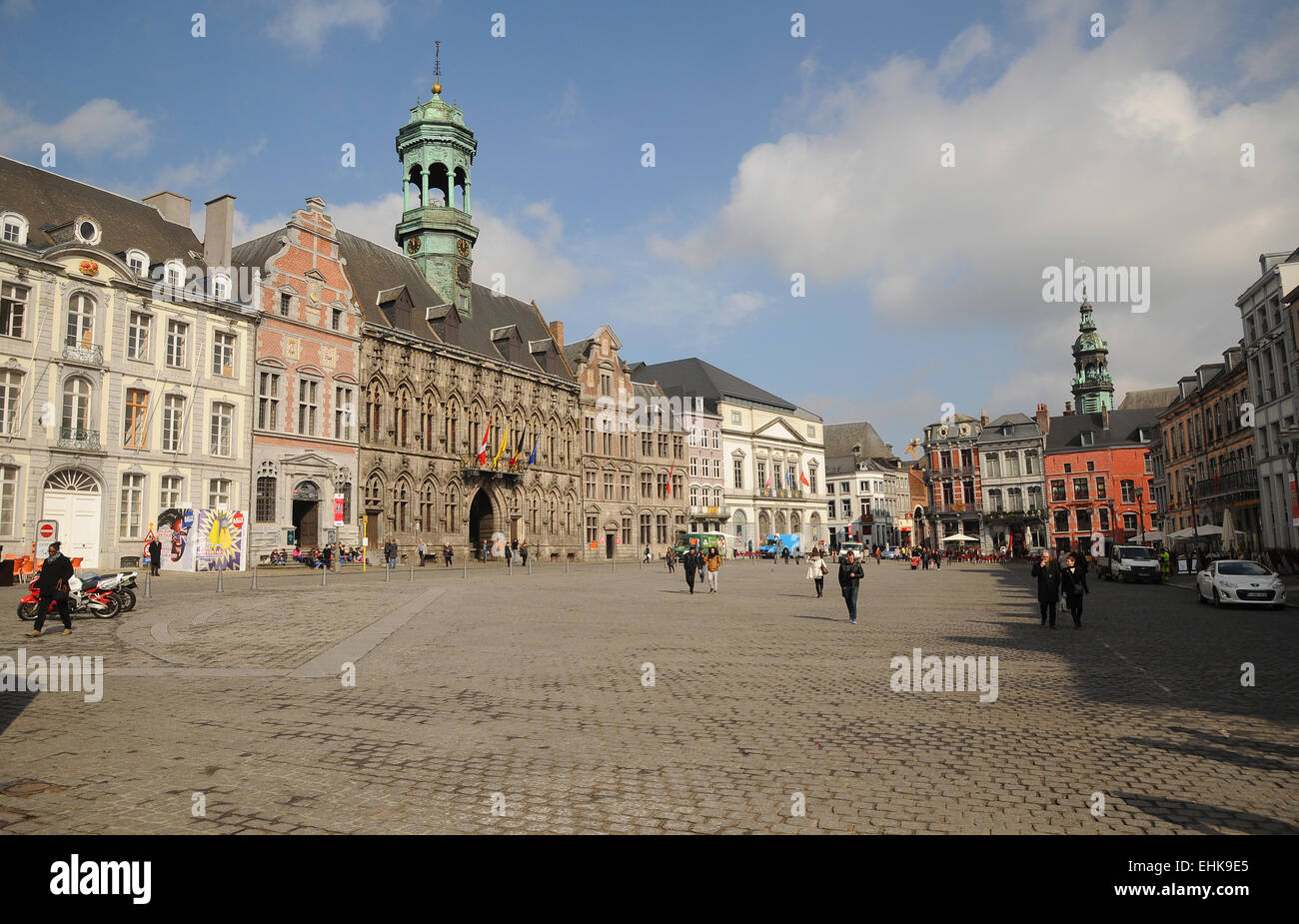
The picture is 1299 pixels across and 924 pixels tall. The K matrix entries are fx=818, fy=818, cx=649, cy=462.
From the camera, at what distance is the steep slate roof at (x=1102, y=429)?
3164 inches

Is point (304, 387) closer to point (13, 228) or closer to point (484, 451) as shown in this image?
point (484, 451)

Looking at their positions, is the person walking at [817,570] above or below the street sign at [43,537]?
below

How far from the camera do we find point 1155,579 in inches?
1426

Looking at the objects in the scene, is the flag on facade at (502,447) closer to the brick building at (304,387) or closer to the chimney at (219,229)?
the brick building at (304,387)

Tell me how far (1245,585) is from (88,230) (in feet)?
140

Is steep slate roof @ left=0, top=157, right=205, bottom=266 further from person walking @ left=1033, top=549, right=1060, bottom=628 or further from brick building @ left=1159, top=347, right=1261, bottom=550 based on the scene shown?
brick building @ left=1159, top=347, right=1261, bottom=550

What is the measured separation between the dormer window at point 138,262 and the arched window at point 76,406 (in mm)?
5476

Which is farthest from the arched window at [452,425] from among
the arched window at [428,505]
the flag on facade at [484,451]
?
the arched window at [428,505]

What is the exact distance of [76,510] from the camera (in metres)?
32.4

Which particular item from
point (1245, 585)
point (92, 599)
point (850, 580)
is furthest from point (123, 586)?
point (1245, 585)
